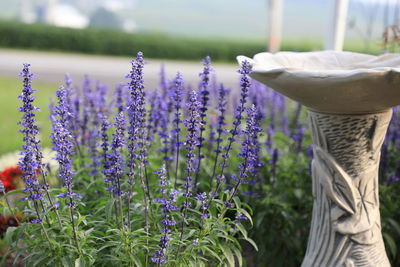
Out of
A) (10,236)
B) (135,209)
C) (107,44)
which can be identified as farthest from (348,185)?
(107,44)

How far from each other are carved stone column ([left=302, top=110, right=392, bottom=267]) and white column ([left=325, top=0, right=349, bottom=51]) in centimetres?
248

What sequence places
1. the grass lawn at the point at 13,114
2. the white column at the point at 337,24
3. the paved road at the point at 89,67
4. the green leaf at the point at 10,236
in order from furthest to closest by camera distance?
the paved road at the point at 89,67 < the grass lawn at the point at 13,114 < the white column at the point at 337,24 < the green leaf at the point at 10,236

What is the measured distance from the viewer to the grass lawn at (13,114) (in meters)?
8.14

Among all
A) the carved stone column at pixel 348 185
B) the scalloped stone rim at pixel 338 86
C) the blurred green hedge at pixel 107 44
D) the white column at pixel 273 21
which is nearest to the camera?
the scalloped stone rim at pixel 338 86

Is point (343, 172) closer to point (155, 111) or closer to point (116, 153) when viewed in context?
point (116, 153)

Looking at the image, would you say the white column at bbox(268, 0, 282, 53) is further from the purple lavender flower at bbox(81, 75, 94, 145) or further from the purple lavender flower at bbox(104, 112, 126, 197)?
the purple lavender flower at bbox(104, 112, 126, 197)

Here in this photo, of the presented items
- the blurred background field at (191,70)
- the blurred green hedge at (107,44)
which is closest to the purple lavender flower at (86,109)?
the blurred background field at (191,70)

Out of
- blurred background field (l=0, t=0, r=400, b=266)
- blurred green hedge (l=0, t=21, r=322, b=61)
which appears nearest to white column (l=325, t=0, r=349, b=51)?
blurred background field (l=0, t=0, r=400, b=266)

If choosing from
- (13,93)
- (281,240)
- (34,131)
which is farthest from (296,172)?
(13,93)

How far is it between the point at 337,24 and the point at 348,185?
2.78 m

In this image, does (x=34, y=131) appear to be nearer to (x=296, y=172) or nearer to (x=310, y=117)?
(x=310, y=117)

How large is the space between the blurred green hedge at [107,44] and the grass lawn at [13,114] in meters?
8.89

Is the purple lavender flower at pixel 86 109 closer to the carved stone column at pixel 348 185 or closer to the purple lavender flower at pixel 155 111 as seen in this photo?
the purple lavender flower at pixel 155 111

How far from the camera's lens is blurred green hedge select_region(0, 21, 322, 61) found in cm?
2323
